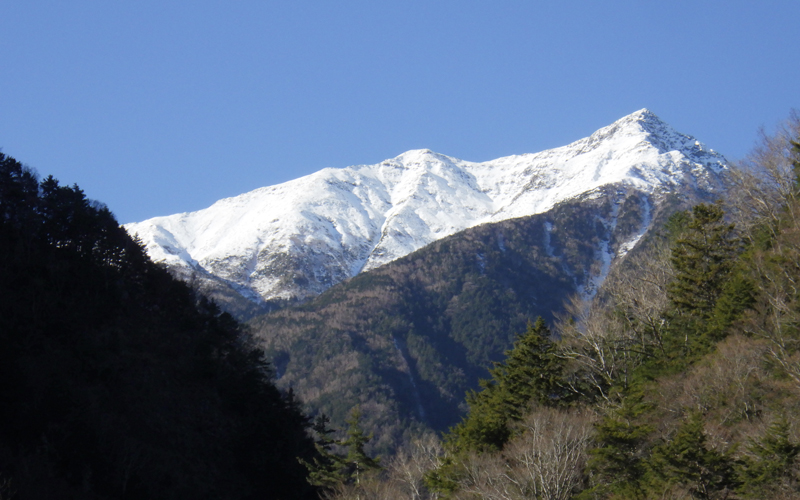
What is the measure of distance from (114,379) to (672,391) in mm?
37881

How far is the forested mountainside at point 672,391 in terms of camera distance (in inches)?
947

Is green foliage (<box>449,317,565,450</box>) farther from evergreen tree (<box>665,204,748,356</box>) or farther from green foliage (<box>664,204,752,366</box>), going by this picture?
evergreen tree (<box>665,204,748,356</box>)

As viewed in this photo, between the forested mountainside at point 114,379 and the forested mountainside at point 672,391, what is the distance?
41.8 ft

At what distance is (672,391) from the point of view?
31094 mm

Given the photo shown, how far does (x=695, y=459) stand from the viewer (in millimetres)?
23547

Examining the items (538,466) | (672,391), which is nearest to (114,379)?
(538,466)

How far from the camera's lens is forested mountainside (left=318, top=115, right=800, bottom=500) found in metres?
24.0

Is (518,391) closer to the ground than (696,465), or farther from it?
farther from it

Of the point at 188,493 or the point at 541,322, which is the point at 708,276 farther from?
the point at 188,493

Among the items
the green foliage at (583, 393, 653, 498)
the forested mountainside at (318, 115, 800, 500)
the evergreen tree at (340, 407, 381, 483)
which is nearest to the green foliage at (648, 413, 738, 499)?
the forested mountainside at (318, 115, 800, 500)

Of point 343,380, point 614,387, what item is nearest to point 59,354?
point 614,387

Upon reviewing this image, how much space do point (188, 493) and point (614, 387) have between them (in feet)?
93.0

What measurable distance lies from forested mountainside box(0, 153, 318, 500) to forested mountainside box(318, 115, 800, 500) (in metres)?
12.7

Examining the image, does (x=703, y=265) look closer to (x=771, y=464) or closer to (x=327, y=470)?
(x=771, y=464)
